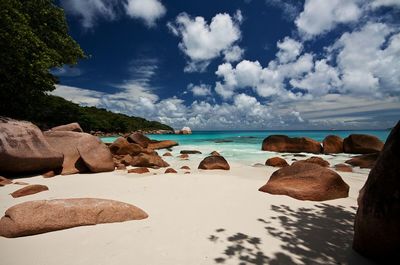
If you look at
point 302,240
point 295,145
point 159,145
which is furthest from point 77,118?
point 302,240

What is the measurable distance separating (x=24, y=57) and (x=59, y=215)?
11.8m

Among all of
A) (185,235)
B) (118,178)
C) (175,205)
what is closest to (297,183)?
(175,205)

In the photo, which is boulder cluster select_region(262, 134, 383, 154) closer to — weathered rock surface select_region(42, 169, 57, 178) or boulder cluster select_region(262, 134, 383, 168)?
boulder cluster select_region(262, 134, 383, 168)

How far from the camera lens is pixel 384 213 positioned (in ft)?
11.2

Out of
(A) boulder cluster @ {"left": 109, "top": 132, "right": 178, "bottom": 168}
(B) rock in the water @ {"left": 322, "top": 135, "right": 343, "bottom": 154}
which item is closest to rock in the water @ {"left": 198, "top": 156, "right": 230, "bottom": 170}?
(A) boulder cluster @ {"left": 109, "top": 132, "right": 178, "bottom": 168}

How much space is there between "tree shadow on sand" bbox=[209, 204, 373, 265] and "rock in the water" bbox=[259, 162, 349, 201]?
104 centimetres

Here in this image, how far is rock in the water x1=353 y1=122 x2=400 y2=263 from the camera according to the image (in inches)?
132

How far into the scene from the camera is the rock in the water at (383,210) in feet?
11.0

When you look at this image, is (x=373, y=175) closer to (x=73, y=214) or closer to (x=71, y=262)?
(x=71, y=262)

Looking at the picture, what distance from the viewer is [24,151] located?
32.6 feet

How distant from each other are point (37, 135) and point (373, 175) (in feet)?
41.3

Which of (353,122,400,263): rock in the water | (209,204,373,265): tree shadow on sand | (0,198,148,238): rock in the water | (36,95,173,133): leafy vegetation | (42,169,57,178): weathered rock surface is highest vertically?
(36,95,173,133): leafy vegetation

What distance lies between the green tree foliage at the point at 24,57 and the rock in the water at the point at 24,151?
3.80m

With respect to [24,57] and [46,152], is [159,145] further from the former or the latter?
[46,152]
